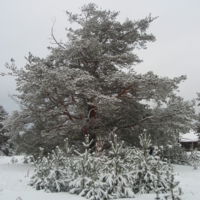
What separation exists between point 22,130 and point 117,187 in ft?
27.6

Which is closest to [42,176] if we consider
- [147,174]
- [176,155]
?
[147,174]

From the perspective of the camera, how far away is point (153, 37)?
1349cm

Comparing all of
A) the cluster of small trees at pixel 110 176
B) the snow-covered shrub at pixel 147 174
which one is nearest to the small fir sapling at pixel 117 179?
the cluster of small trees at pixel 110 176

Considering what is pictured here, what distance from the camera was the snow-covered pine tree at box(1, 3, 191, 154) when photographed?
9875mm

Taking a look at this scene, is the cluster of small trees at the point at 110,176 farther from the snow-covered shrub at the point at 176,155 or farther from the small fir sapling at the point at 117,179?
the snow-covered shrub at the point at 176,155

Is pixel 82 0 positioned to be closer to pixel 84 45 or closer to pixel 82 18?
pixel 82 18

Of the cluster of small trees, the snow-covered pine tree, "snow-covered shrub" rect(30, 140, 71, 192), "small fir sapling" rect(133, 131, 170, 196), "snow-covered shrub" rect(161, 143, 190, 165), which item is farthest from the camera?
"snow-covered shrub" rect(161, 143, 190, 165)

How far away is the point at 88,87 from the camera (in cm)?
995

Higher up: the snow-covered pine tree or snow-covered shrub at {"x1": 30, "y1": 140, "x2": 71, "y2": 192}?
the snow-covered pine tree

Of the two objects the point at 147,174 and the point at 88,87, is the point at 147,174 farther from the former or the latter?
the point at 88,87

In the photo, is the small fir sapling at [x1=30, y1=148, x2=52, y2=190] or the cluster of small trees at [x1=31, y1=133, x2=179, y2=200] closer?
the cluster of small trees at [x1=31, y1=133, x2=179, y2=200]

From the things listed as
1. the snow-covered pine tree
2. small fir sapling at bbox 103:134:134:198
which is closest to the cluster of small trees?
small fir sapling at bbox 103:134:134:198

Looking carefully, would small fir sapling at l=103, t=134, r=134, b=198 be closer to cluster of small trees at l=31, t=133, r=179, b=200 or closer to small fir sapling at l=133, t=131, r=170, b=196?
cluster of small trees at l=31, t=133, r=179, b=200

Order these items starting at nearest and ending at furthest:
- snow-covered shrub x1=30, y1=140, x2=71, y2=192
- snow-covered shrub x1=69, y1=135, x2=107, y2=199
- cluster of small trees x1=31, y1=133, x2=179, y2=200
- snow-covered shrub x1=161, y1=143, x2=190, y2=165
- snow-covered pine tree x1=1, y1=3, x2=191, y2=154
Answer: snow-covered shrub x1=69, y1=135, x2=107, y2=199 → cluster of small trees x1=31, y1=133, x2=179, y2=200 → snow-covered shrub x1=30, y1=140, x2=71, y2=192 → snow-covered pine tree x1=1, y1=3, x2=191, y2=154 → snow-covered shrub x1=161, y1=143, x2=190, y2=165
